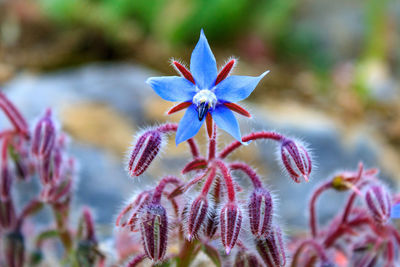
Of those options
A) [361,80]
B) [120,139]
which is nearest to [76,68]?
A: [120,139]

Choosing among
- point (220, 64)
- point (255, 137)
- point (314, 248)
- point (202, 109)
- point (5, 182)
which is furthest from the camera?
point (220, 64)

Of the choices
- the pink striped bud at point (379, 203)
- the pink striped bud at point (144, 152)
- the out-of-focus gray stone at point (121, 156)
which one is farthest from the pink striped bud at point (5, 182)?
the pink striped bud at point (379, 203)

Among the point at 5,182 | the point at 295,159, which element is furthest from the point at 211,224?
the point at 5,182

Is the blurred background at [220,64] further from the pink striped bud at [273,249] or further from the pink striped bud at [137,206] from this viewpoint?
the pink striped bud at [273,249]

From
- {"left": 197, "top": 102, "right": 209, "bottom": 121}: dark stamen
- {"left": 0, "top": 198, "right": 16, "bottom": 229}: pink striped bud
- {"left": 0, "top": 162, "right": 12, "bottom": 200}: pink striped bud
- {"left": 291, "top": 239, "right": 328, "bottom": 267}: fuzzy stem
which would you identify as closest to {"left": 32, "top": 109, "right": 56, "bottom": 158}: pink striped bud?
{"left": 0, "top": 162, "right": 12, "bottom": 200}: pink striped bud

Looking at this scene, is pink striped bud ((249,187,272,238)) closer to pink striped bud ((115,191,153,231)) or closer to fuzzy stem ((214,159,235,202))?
fuzzy stem ((214,159,235,202))

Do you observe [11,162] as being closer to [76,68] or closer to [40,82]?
[40,82]

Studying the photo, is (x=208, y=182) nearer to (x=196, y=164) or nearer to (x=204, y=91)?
(x=196, y=164)
